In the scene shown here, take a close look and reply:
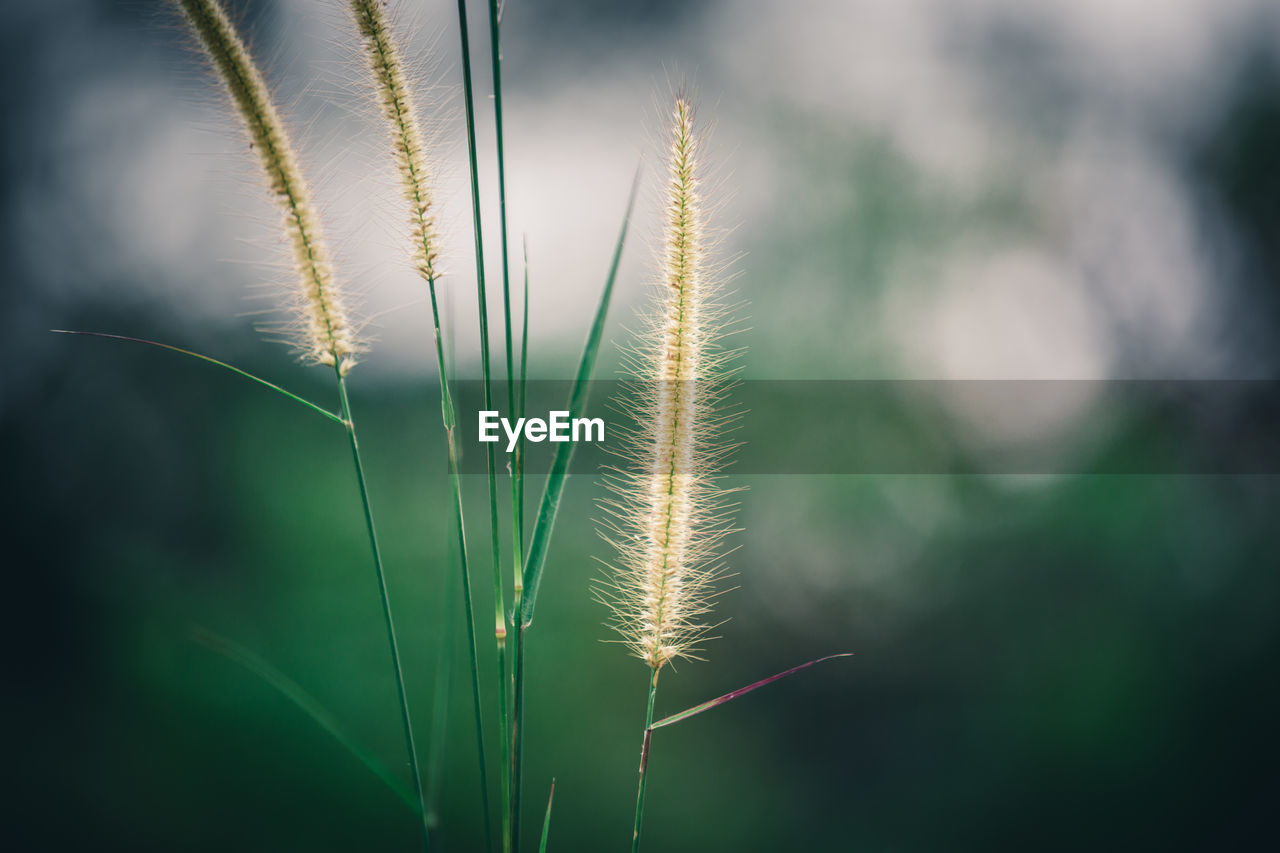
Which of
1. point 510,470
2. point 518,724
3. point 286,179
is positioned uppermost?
point 286,179

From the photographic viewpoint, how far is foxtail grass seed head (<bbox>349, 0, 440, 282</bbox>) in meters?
0.35

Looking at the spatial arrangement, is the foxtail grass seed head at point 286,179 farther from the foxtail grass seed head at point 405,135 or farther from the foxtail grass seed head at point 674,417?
the foxtail grass seed head at point 674,417

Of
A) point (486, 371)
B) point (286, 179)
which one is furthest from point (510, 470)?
point (286, 179)

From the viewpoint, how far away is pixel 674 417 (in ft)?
1.19

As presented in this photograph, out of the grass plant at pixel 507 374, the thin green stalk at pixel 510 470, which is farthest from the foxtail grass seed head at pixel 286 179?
the thin green stalk at pixel 510 470

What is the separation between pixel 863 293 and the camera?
1381 millimetres

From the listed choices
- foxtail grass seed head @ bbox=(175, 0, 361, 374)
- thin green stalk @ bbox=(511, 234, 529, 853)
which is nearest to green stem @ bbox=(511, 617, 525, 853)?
thin green stalk @ bbox=(511, 234, 529, 853)

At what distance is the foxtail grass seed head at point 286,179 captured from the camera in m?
0.33

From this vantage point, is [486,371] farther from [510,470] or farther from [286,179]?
[286,179]

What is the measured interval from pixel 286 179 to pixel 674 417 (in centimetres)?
25

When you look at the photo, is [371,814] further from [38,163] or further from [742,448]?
[38,163]

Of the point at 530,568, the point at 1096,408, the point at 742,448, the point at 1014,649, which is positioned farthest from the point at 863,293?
the point at 530,568

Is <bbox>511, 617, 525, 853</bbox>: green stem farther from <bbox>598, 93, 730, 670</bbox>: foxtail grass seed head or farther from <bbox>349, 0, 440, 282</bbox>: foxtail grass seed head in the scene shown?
<bbox>349, 0, 440, 282</bbox>: foxtail grass seed head

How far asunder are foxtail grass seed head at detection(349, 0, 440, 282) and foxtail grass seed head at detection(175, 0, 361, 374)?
54mm
